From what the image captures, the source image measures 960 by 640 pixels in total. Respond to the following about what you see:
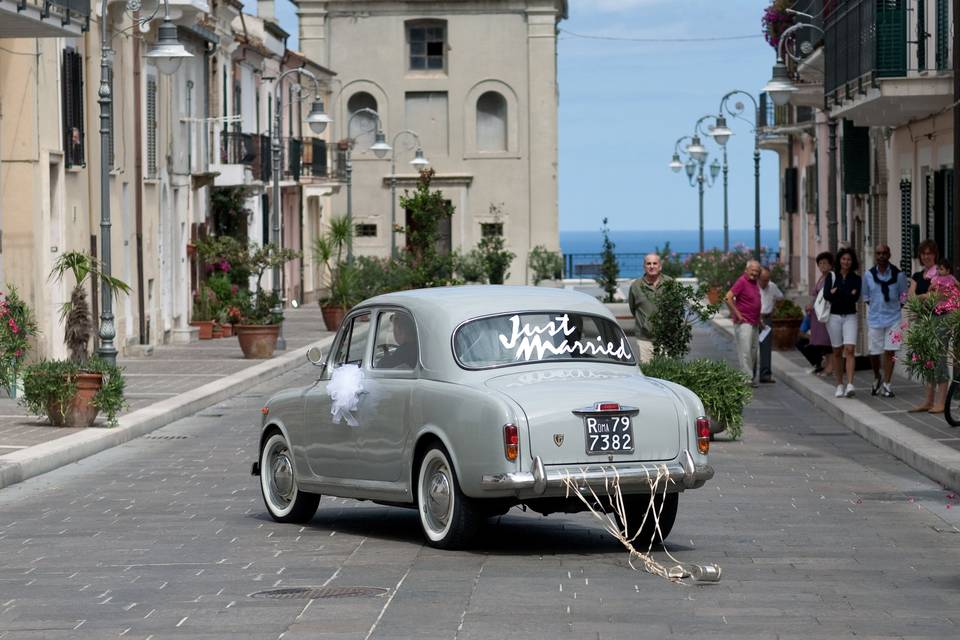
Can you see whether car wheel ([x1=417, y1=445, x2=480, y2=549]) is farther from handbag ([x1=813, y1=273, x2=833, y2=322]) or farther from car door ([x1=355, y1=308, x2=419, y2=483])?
handbag ([x1=813, y1=273, x2=833, y2=322])

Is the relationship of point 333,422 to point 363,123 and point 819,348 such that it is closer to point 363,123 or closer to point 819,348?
point 819,348

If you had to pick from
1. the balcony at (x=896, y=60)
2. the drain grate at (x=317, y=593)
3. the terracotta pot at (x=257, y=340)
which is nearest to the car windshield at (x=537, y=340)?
the drain grate at (x=317, y=593)

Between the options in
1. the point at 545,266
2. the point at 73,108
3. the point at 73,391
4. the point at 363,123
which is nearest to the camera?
the point at 73,391

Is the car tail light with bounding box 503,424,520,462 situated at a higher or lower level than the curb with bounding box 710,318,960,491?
higher

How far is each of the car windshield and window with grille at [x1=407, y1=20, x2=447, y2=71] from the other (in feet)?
199

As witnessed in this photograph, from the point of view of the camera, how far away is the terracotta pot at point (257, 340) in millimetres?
34031

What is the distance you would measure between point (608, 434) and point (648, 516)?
2.61 feet

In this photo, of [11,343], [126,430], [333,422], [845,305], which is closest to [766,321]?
[845,305]

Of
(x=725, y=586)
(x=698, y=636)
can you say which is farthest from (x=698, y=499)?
(x=698, y=636)

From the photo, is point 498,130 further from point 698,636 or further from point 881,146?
point 698,636

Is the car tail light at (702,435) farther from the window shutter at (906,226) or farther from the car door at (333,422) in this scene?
the window shutter at (906,226)

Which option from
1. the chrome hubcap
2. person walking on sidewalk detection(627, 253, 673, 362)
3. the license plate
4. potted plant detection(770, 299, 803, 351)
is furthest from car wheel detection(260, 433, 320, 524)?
potted plant detection(770, 299, 803, 351)

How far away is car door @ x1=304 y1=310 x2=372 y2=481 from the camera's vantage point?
40.8 ft

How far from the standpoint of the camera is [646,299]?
2155 cm
